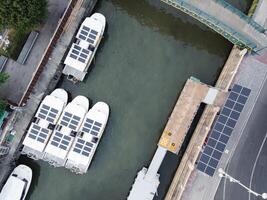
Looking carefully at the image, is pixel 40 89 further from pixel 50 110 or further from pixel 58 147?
pixel 58 147

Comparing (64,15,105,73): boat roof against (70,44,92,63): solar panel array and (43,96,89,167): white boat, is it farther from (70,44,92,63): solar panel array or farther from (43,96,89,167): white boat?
(43,96,89,167): white boat

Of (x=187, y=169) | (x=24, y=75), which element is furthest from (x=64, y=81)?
(x=187, y=169)

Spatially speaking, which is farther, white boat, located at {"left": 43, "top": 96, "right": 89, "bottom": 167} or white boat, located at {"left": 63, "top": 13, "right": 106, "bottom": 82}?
white boat, located at {"left": 63, "top": 13, "right": 106, "bottom": 82}

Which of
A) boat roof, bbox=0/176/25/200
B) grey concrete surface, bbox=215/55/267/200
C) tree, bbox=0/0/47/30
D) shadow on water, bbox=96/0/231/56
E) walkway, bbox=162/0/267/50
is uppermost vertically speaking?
walkway, bbox=162/0/267/50

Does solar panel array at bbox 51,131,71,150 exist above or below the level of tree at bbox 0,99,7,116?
below

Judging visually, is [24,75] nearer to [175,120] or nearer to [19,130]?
[19,130]

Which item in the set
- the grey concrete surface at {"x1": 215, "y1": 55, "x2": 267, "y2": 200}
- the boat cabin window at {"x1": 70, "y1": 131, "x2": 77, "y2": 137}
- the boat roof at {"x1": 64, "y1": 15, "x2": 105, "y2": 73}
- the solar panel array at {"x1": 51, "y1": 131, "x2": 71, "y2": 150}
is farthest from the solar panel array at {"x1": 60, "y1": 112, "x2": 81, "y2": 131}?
the grey concrete surface at {"x1": 215, "y1": 55, "x2": 267, "y2": 200}
